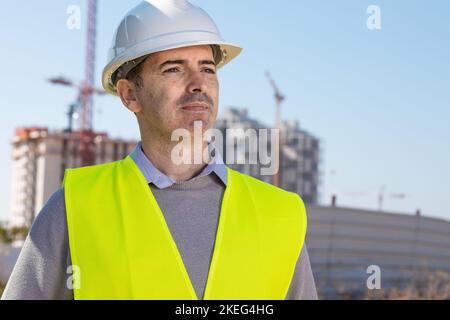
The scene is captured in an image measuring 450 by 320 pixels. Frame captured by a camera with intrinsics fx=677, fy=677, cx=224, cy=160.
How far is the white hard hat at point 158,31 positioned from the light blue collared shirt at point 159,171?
0.33m

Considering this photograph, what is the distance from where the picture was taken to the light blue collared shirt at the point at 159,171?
2.17 metres

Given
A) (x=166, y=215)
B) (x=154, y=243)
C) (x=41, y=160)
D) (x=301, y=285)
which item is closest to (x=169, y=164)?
(x=166, y=215)

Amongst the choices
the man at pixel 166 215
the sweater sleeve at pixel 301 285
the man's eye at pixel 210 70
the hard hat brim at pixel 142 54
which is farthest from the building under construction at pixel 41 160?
the sweater sleeve at pixel 301 285

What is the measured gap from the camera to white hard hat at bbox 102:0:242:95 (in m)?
2.27

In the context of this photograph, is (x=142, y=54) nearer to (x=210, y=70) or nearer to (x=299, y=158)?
(x=210, y=70)

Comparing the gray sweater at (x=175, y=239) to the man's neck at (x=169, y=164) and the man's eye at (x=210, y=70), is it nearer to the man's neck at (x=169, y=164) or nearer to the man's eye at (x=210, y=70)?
the man's neck at (x=169, y=164)

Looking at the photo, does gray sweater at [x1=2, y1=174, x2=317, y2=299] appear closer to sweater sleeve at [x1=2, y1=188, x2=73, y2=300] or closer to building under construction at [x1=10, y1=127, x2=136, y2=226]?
sweater sleeve at [x1=2, y1=188, x2=73, y2=300]

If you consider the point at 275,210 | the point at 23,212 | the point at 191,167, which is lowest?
the point at 23,212

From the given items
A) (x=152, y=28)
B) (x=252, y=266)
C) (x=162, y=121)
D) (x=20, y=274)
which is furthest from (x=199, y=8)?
(x=20, y=274)

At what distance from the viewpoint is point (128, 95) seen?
2.37 m

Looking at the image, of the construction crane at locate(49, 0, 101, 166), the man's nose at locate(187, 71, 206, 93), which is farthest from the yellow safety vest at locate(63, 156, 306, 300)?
the construction crane at locate(49, 0, 101, 166)

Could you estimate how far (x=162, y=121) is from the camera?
2215mm

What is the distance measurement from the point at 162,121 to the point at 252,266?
55 cm

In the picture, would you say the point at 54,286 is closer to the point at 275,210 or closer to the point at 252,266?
the point at 252,266
